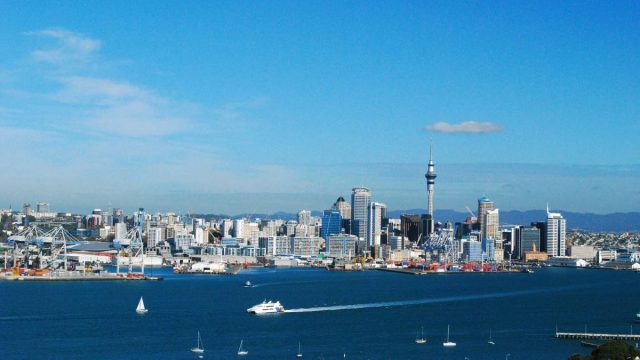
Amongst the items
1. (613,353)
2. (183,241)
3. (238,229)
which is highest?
(238,229)

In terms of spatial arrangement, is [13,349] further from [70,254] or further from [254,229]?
[254,229]

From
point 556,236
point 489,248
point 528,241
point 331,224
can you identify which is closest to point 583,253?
point 556,236

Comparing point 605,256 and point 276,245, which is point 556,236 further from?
point 276,245

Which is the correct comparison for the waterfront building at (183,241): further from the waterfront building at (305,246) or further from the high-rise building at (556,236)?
the high-rise building at (556,236)

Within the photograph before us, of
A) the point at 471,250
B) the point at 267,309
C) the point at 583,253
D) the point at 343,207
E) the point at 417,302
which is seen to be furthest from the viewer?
the point at 343,207

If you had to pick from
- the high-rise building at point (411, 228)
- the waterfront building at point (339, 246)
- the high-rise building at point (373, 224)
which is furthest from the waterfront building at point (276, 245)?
the high-rise building at point (411, 228)

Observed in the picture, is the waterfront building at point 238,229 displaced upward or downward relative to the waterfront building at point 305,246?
upward

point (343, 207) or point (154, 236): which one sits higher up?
point (343, 207)

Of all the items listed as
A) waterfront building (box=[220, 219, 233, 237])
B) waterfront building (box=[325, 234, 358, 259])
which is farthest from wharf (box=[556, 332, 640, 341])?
waterfront building (box=[220, 219, 233, 237])
